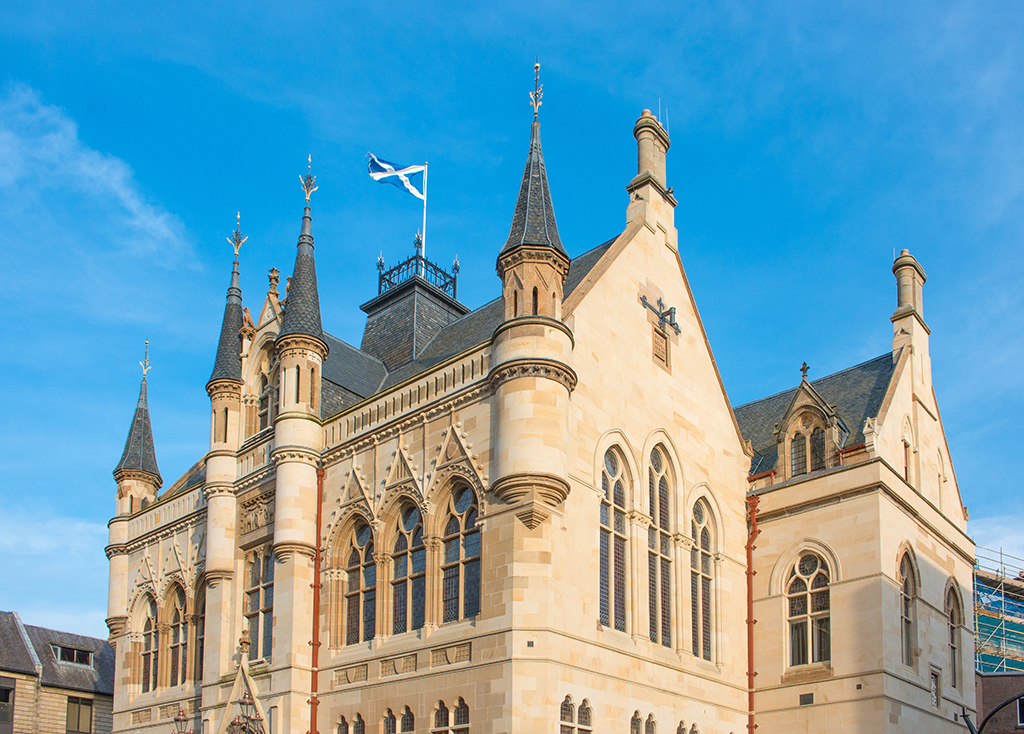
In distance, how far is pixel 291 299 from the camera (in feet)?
109

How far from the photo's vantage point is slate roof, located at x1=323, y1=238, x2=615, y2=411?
32812 millimetres

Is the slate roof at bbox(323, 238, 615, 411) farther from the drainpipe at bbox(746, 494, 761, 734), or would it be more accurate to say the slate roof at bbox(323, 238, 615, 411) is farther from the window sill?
the window sill

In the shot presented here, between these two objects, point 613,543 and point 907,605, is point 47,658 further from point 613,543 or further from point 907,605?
point 907,605

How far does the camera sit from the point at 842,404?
34.7 m

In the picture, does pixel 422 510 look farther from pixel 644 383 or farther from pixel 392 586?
pixel 644 383

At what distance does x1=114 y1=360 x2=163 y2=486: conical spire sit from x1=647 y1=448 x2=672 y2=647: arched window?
2038 cm

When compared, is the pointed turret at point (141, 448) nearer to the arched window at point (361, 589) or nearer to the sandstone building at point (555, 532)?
the sandstone building at point (555, 532)

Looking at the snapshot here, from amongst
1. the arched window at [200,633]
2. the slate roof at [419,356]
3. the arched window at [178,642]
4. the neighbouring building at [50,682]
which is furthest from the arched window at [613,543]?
the neighbouring building at [50,682]

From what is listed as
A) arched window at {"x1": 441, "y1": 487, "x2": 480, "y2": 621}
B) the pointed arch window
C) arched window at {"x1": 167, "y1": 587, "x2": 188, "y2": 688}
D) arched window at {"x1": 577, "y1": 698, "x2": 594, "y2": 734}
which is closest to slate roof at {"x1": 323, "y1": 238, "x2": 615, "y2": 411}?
the pointed arch window

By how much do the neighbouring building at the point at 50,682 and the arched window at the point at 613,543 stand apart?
2891cm

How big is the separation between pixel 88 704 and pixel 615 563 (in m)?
30.4

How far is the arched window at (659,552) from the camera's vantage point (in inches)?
1120

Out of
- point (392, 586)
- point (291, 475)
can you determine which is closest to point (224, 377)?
point (291, 475)

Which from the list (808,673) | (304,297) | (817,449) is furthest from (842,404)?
(304,297)
